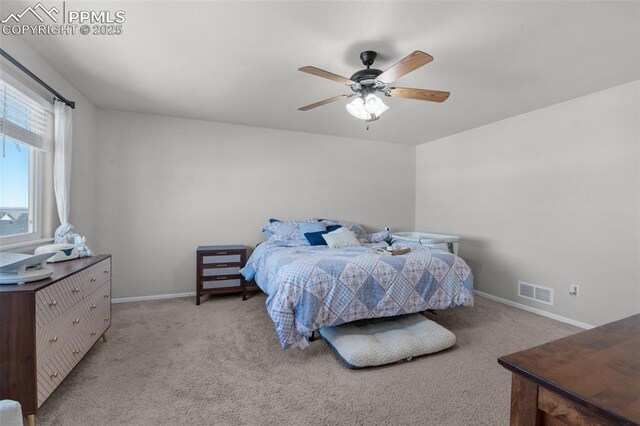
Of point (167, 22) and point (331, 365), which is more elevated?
point (167, 22)

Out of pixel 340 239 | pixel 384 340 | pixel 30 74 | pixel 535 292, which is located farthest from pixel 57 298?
pixel 535 292

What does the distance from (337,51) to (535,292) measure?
346cm

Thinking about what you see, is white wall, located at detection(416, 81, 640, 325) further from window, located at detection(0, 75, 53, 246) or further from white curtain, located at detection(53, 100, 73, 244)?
window, located at detection(0, 75, 53, 246)

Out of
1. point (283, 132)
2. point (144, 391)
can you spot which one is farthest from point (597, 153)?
point (144, 391)

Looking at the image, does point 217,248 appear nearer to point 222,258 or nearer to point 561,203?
point 222,258

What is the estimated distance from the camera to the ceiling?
1.73 m

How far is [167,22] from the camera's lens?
1.85 meters

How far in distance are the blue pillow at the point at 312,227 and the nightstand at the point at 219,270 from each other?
0.84 m

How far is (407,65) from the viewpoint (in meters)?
1.81

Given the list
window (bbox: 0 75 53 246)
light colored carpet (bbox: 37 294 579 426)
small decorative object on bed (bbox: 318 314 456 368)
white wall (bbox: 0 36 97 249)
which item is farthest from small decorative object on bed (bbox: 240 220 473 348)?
white wall (bbox: 0 36 97 249)

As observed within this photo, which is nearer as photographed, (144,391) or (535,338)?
(144,391)

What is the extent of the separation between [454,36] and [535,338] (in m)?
2.71

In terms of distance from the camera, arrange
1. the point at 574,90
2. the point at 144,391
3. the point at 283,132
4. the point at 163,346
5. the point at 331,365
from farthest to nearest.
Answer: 1. the point at 283,132
2. the point at 574,90
3. the point at 163,346
4. the point at 331,365
5. the point at 144,391

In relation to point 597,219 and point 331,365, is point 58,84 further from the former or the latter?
point 597,219
